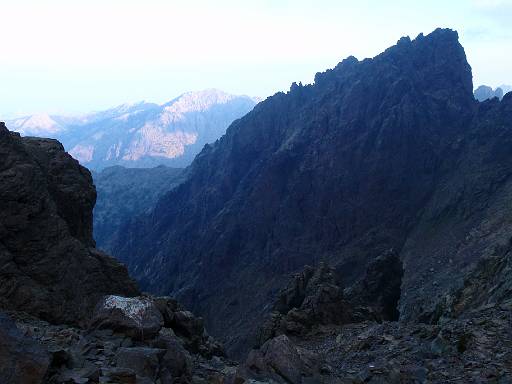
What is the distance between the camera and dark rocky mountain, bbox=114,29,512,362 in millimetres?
95562

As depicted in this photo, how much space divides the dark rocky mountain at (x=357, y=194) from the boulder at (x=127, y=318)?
62.9 meters

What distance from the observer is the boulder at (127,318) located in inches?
719

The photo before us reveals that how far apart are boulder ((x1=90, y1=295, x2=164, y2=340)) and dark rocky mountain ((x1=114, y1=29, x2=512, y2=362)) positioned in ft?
206

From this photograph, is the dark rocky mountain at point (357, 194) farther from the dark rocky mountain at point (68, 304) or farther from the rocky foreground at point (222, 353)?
the rocky foreground at point (222, 353)

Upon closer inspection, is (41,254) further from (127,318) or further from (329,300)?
(329,300)

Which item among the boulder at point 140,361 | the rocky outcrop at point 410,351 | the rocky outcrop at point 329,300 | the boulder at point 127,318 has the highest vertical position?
the boulder at point 127,318

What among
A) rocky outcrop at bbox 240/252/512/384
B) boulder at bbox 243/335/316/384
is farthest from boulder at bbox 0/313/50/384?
boulder at bbox 243/335/316/384

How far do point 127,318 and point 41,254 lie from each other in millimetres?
12663

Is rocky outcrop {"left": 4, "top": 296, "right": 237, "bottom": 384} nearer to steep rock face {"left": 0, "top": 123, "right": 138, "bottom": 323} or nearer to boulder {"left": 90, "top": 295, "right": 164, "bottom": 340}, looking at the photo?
boulder {"left": 90, "top": 295, "right": 164, "bottom": 340}

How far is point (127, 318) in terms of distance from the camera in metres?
18.4

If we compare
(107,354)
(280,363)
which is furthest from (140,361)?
(280,363)

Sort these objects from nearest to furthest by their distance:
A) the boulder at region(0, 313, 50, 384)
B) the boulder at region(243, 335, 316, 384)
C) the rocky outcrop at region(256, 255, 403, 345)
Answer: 1. the boulder at region(0, 313, 50, 384)
2. the boulder at region(243, 335, 316, 384)
3. the rocky outcrop at region(256, 255, 403, 345)

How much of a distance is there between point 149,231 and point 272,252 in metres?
62.9

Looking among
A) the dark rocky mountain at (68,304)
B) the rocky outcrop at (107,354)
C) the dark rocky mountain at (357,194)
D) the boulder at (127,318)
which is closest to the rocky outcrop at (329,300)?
the dark rocky mountain at (68,304)
